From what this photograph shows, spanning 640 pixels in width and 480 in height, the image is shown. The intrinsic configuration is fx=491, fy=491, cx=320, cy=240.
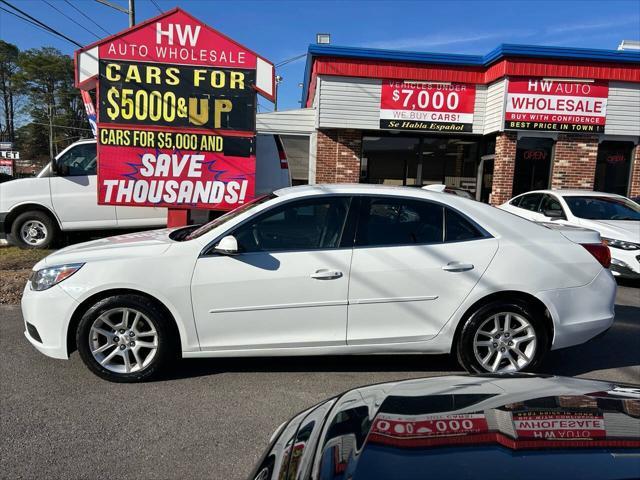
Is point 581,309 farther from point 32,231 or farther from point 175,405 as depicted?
point 32,231

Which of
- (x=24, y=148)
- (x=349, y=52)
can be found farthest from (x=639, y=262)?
(x=24, y=148)

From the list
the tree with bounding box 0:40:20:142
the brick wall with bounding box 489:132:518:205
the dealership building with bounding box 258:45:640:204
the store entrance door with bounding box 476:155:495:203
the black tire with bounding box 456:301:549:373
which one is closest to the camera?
the black tire with bounding box 456:301:549:373

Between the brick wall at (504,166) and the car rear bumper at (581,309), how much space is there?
9572 mm

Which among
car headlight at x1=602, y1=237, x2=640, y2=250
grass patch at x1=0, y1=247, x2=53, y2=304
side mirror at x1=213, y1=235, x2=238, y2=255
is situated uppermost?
side mirror at x1=213, y1=235, x2=238, y2=255

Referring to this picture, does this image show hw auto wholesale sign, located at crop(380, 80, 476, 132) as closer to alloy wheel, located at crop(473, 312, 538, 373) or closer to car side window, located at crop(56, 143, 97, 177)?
car side window, located at crop(56, 143, 97, 177)

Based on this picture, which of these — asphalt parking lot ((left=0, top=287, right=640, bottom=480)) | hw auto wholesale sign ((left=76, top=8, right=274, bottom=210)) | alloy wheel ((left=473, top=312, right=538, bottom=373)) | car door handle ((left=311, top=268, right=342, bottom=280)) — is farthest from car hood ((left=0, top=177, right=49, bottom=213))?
alloy wheel ((left=473, top=312, right=538, bottom=373))

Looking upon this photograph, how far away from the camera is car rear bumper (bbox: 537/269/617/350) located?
13.1ft

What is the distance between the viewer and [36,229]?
9.05 m

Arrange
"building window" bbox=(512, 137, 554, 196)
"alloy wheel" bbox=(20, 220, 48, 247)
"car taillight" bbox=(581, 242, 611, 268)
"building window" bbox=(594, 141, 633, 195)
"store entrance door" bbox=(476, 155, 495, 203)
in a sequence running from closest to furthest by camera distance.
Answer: "car taillight" bbox=(581, 242, 611, 268)
"alloy wheel" bbox=(20, 220, 48, 247)
"building window" bbox=(512, 137, 554, 196)
"building window" bbox=(594, 141, 633, 195)
"store entrance door" bbox=(476, 155, 495, 203)

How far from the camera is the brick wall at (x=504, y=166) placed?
13.0m

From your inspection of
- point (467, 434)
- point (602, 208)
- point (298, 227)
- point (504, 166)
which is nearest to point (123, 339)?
point (298, 227)

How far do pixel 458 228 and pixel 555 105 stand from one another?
35.3 feet

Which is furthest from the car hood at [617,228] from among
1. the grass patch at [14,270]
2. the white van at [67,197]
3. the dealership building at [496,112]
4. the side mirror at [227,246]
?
the grass patch at [14,270]

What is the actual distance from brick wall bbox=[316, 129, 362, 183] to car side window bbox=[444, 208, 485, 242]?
9.63m
